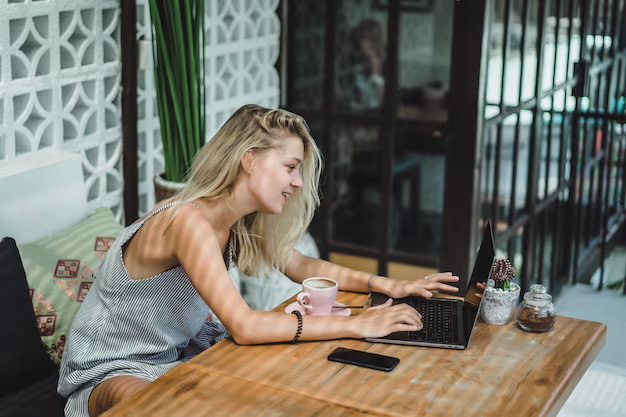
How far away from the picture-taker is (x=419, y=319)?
2.06 m

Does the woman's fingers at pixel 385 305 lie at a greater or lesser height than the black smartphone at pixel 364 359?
greater

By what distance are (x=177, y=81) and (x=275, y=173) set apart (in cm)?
106

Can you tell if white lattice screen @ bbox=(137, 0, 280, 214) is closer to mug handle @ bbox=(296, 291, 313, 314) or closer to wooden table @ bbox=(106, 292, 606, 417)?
mug handle @ bbox=(296, 291, 313, 314)

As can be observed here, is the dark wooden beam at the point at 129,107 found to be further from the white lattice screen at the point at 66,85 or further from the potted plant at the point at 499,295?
the potted plant at the point at 499,295

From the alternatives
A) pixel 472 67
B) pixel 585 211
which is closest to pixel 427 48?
pixel 472 67

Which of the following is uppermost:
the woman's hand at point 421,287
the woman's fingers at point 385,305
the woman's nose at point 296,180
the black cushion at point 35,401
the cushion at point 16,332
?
the woman's nose at point 296,180

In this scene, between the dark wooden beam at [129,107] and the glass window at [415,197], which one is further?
the glass window at [415,197]

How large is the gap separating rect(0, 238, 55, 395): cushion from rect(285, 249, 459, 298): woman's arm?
0.75m

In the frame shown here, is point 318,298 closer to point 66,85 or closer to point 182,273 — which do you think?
point 182,273

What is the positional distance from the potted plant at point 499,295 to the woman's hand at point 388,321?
0.60 ft

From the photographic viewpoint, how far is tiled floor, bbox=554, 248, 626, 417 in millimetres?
3031

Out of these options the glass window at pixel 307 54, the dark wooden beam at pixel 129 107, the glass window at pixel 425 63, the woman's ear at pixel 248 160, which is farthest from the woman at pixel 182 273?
the glass window at pixel 307 54

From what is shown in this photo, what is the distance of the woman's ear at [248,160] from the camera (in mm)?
2148

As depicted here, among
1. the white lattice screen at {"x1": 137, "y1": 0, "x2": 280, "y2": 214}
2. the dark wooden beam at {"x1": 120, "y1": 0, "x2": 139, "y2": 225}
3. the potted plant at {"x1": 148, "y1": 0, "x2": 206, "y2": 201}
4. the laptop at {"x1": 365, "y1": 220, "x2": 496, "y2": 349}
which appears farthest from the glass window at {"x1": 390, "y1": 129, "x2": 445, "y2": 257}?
the laptop at {"x1": 365, "y1": 220, "x2": 496, "y2": 349}
